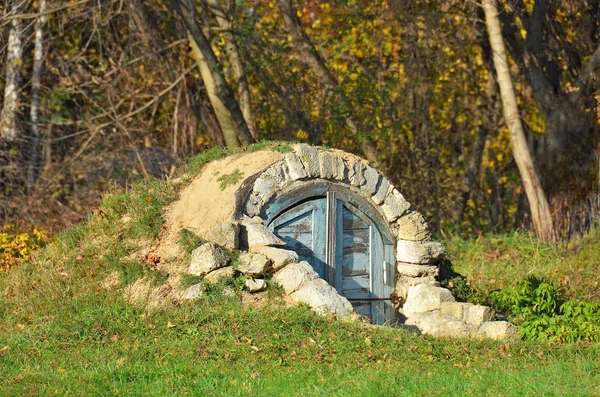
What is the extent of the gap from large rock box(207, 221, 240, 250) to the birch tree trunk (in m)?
7.79

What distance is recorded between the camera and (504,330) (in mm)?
9938

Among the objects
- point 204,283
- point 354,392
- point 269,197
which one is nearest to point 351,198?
point 269,197

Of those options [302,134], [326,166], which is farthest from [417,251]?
[302,134]

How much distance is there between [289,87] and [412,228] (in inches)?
250

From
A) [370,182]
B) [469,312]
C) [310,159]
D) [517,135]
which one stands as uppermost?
[517,135]

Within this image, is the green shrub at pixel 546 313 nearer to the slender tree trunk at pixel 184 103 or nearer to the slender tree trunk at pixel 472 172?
the slender tree trunk at pixel 472 172

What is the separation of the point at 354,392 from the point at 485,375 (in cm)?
114

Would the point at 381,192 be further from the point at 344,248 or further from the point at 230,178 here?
the point at 230,178

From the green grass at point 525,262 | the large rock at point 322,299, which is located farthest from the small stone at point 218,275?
the green grass at point 525,262

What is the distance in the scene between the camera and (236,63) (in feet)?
55.5

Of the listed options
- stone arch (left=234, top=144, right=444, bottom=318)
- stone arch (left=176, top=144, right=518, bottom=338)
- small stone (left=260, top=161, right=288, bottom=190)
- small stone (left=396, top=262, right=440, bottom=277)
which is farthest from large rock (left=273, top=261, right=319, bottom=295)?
small stone (left=396, top=262, right=440, bottom=277)

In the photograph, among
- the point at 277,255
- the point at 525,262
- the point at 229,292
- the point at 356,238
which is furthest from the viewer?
the point at 525,262

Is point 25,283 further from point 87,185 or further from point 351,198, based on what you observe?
point 87,185

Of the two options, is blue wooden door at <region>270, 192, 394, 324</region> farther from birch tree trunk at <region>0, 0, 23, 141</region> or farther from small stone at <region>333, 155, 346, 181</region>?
birch tree trunk at <region>0, 0, 23, 141</region>
